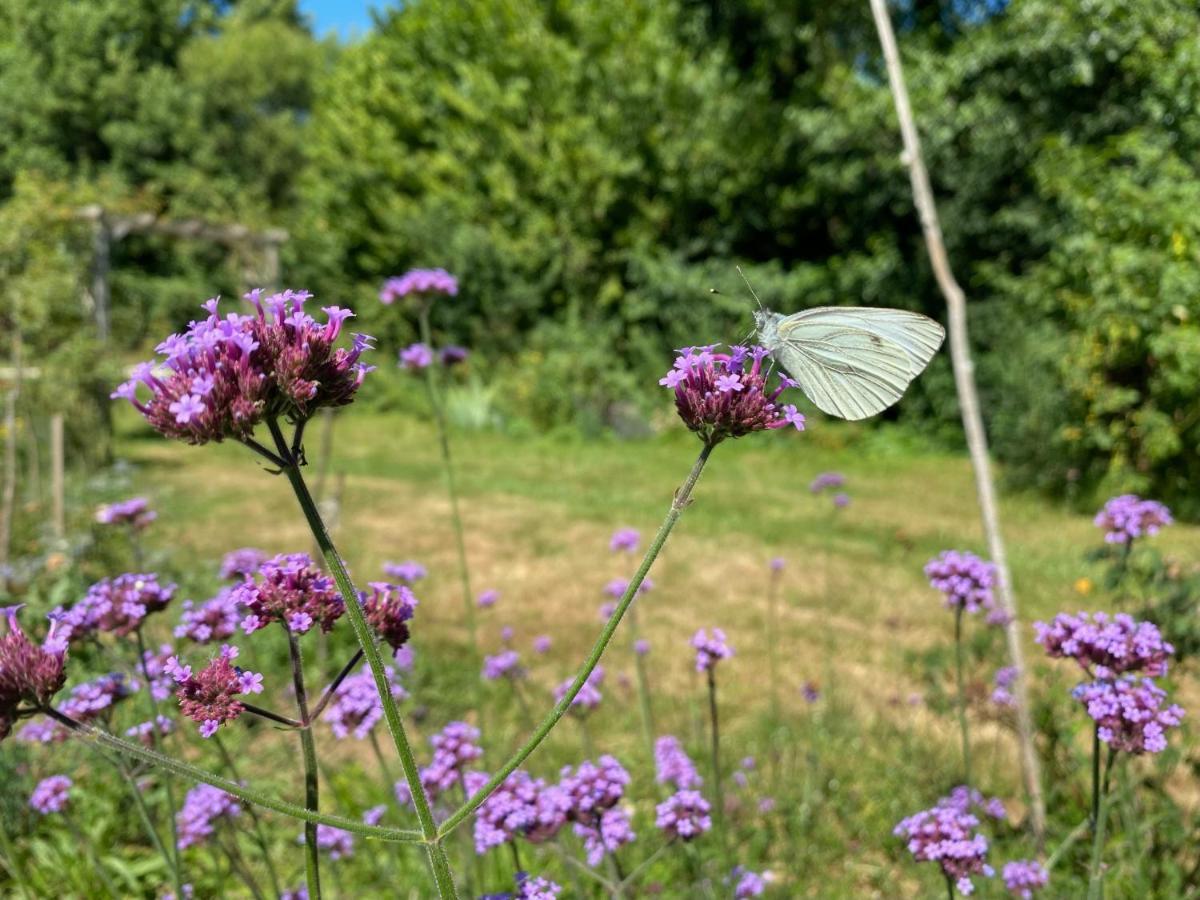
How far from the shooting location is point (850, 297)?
12531mm

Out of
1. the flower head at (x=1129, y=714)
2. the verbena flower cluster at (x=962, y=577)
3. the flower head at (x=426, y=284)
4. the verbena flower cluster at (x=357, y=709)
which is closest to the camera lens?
the flower head at (x=1129, y=714)

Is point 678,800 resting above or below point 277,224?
below

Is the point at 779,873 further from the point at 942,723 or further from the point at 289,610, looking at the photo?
the point at 289,610

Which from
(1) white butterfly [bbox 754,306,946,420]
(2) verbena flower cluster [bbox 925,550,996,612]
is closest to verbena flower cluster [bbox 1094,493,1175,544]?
(2) verbena flower cluster [bbox 925,550,996,612]

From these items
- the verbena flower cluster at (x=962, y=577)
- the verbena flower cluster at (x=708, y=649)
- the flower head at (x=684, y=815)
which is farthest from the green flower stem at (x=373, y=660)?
the verbena flower cluster at (x=962, y=577)

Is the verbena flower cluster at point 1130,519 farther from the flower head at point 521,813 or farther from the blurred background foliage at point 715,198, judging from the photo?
the blurred background foliage at point 715,198

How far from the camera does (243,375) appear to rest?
1.12m

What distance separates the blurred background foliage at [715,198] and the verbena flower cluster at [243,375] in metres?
7.38

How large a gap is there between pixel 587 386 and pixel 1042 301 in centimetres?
656

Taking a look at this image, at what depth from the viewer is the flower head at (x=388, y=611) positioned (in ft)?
4.71

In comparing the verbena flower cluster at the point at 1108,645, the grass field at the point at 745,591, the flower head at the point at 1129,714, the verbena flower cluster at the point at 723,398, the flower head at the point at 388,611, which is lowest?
the grass field at the point at 745,591

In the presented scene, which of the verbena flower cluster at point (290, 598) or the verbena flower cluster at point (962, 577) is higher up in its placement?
the verbena flower cluster at point (290, 598)

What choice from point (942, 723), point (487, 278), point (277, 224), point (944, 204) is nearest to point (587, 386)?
point (487, 278)

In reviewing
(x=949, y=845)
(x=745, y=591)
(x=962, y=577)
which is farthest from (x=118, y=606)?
(x=745, y=591)
